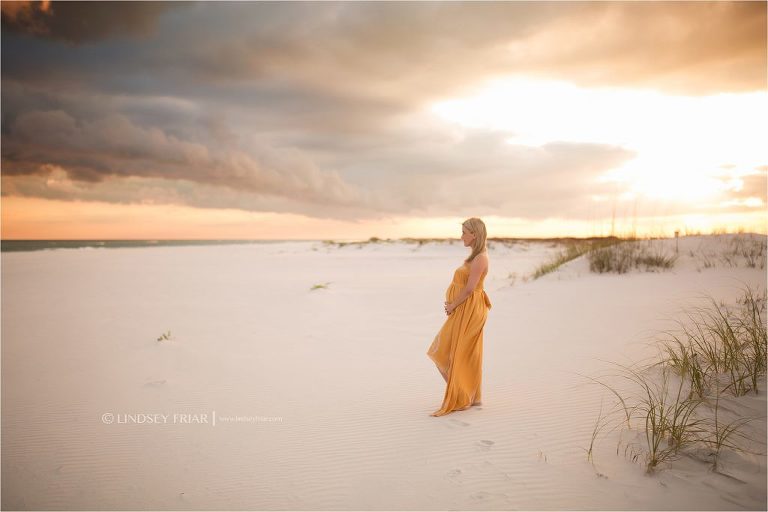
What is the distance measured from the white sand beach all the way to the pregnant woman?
0.32m

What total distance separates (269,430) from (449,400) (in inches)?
80.8

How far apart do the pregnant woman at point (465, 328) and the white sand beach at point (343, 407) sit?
1.05 ft

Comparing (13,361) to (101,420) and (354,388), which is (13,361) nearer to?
(101,420)

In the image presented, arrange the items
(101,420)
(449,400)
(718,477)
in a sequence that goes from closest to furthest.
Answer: (718,477), (449,400), (101,420)

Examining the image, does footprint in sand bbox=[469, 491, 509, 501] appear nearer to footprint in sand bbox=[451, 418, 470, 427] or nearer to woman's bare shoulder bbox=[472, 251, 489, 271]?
footprint in sand bbox=[451, 418, 470, 427]

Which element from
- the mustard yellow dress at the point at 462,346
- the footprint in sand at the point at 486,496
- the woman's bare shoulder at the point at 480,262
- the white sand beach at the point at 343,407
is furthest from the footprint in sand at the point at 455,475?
the woman's bare shoulder at the point at 480,262

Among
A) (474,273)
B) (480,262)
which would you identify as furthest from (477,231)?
(474,273)

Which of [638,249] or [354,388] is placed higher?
[638,249]

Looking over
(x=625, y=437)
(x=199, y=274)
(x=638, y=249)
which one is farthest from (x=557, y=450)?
(x=199, y=274)

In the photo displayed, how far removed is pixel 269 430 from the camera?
4.48 metres

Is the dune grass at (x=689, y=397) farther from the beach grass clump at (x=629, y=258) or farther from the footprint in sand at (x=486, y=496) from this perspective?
the beach grass clump at (x=629, y=258)

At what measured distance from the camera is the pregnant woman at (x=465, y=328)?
414cm

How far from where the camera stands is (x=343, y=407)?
16.5 feet

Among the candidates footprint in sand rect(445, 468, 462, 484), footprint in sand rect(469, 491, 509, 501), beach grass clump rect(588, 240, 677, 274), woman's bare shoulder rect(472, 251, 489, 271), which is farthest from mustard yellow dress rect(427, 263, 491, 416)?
beach grass clump rect(588, 240, 677, 274)
